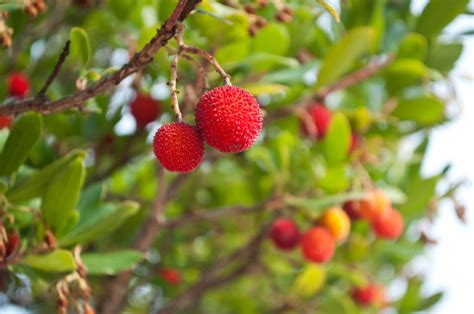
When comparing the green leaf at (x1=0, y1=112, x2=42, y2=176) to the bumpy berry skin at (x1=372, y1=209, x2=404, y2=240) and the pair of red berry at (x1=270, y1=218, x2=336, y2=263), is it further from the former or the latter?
the bumpy berry skin at (x1=372, y1=209, x2=404, y2=240)

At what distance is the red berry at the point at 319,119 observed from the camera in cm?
205

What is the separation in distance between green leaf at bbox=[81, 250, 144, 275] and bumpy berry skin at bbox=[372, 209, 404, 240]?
2.86ft

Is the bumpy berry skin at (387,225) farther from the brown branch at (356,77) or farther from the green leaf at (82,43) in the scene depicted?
the green leaf at (82,43)

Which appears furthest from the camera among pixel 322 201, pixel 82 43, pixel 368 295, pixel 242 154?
pixel 368 295

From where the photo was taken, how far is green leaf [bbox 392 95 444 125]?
6.84 ft

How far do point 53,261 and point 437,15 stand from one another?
52.0 inches

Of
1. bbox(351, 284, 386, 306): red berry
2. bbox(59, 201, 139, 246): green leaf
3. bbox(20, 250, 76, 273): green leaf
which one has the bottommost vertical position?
bbox(351, 284, 386, 306): red berry

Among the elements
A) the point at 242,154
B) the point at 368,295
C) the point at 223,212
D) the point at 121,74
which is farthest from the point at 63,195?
the point at 368,295

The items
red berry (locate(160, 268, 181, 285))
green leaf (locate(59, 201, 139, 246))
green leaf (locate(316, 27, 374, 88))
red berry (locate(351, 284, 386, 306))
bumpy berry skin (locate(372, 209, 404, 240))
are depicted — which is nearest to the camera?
green leaf (locate(59, 201, 139, 246))

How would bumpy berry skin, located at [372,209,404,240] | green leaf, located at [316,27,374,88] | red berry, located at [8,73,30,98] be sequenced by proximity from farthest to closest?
bumpy berry skin, located at [372,209,404,240]
green leaf, located at [316,27,374,88]
red berry, located at [8,73,30,98]

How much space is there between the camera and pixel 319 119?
6.73ft

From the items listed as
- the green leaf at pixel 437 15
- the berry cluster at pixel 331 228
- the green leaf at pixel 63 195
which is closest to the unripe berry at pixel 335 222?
the berry cluster at pixel 331 228

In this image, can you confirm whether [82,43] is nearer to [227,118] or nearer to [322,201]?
[227,118]

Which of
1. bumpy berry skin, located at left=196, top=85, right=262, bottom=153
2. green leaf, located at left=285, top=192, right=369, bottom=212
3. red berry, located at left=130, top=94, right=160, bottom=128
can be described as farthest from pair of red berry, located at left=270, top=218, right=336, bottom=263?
bumpy berry skin, located at left=196, top=85, right=262, bottom=153
